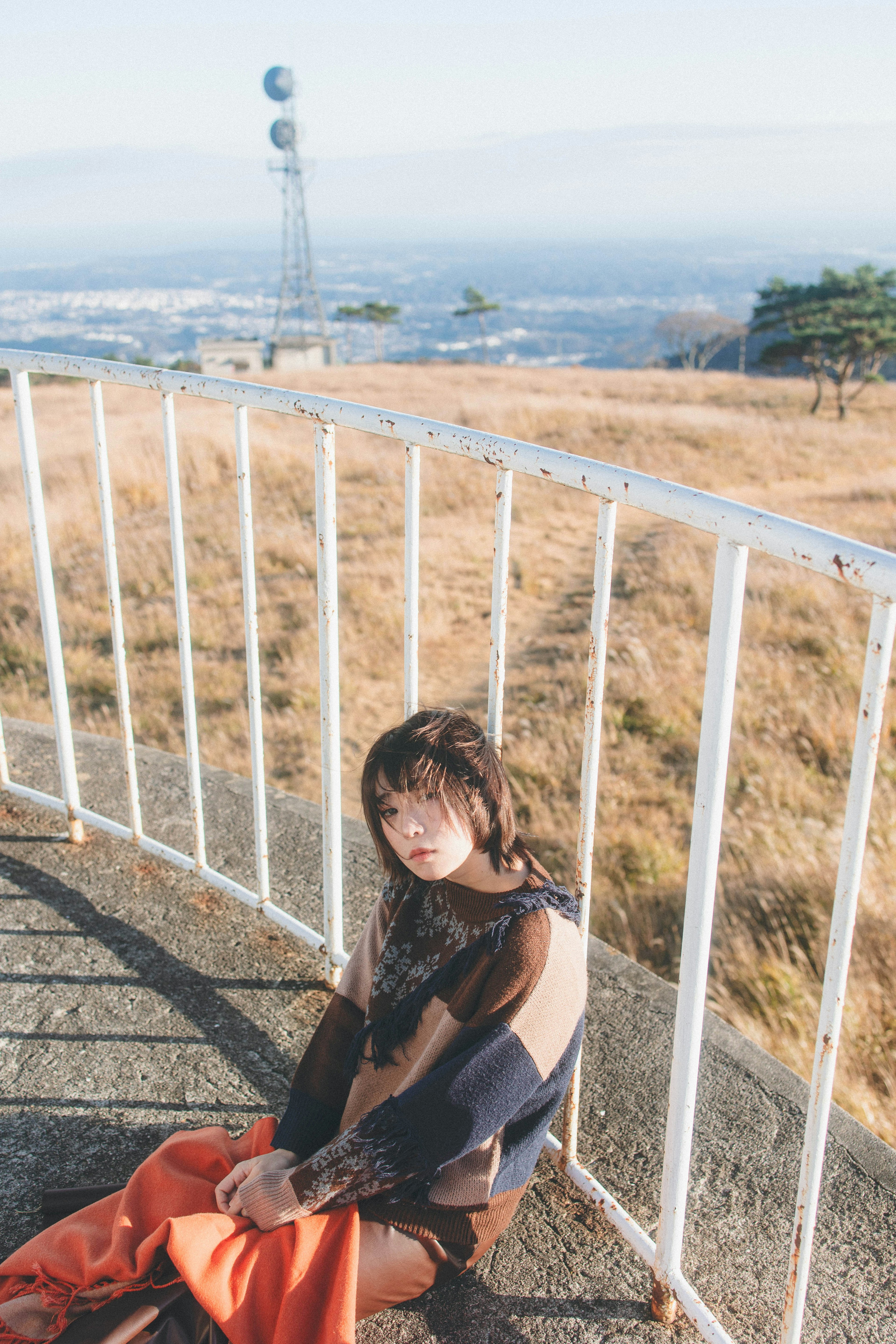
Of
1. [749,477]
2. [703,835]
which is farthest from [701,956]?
[749,477]

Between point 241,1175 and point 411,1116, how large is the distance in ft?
0.97

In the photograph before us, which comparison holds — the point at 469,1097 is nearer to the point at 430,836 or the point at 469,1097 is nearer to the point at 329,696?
the point at 430,836

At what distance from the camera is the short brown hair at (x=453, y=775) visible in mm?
1451

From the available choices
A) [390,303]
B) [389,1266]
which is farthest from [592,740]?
[390,303]

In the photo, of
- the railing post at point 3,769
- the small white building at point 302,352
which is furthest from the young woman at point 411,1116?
the small white building at point 302,352

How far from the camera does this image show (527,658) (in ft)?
25.0

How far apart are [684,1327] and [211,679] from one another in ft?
20.4

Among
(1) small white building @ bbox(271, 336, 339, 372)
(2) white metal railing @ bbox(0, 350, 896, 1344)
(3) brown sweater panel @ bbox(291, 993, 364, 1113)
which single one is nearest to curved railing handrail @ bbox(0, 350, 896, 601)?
(2) white metal railing @ bbox(0, 350, 896, 1344)

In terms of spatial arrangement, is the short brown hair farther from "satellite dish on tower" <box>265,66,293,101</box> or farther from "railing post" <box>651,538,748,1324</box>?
"satellite dish on tower" <box>265,66,293,101</box>

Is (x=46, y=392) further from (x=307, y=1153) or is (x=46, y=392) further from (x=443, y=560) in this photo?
(x=307, y=1153)

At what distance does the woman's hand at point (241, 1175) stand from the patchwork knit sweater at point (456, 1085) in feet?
0.08

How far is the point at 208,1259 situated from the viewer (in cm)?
129

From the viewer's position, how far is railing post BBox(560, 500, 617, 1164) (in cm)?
130

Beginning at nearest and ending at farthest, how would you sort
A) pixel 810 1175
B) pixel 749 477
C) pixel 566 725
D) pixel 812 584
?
pixel 810 1175, pixel 566 725, pixel 812 584, pixel 749 477
